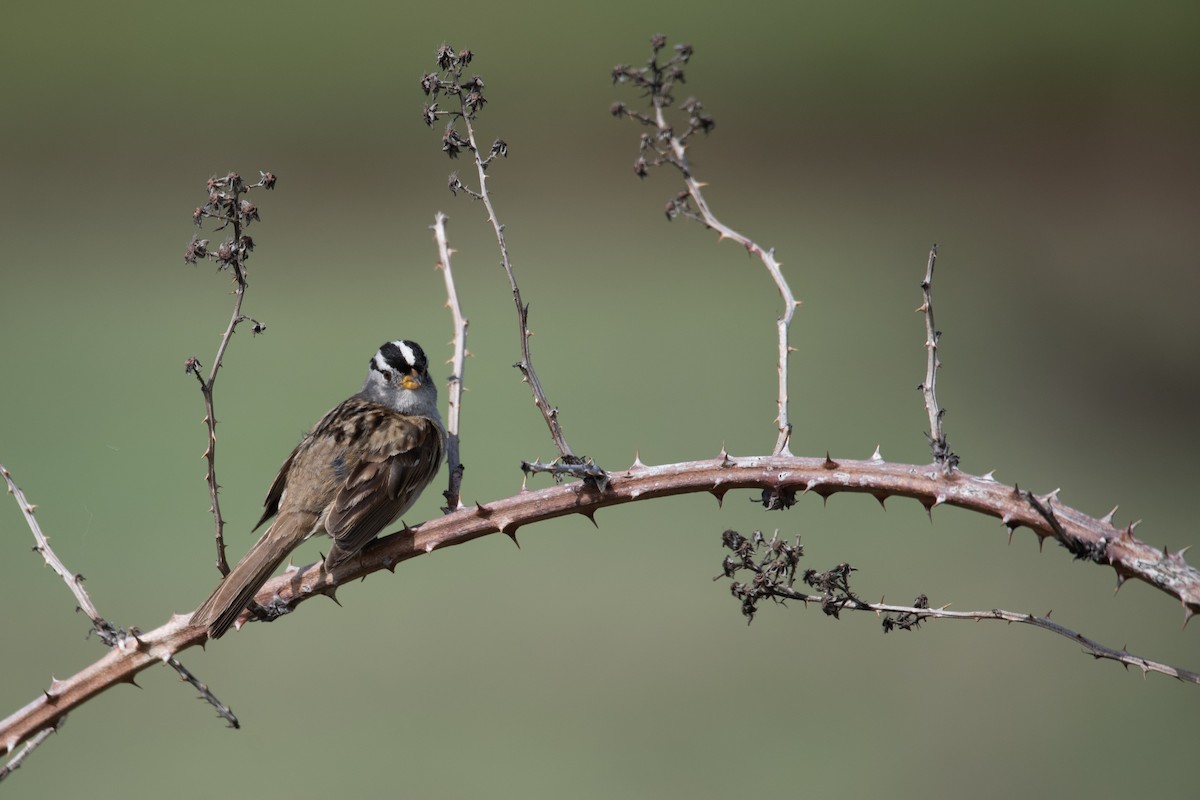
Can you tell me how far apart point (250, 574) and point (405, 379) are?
93cm

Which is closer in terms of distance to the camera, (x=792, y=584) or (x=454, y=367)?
(x=792, y=584)

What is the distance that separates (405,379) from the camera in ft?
9.69

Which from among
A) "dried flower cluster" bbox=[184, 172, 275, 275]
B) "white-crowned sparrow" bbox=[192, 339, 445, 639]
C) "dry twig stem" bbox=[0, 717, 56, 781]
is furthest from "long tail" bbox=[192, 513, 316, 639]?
"dried flower cluster" bbox=[184, 172, 275, 275]

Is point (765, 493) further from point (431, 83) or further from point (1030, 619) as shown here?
point (431, 83)

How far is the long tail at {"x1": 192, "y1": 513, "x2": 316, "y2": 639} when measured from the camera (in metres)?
1.83

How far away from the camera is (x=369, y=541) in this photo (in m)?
2.10

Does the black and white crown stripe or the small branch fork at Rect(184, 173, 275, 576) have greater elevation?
the black and white crown stripe

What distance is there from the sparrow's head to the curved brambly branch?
3.77 ft

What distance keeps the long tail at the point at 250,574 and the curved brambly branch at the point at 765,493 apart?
0.22 ft

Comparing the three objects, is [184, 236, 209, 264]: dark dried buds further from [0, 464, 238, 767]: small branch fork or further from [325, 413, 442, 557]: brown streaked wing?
[325, 413, 442, 557]: brown streaked wing

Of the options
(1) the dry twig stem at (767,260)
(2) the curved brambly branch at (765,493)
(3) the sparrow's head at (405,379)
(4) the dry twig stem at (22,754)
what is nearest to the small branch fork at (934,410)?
(2) the curved brambly branch at (765,493)

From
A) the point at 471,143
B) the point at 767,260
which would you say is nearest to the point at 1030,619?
the point at 767,260

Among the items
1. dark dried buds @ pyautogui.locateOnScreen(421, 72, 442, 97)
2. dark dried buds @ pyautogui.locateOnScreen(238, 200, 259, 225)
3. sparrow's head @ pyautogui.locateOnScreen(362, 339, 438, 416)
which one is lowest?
dark dried buds @ pyautogui.locateOnScreen(238, 200, 259, 225)

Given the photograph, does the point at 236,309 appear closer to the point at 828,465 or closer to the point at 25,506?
the point at 25,506
